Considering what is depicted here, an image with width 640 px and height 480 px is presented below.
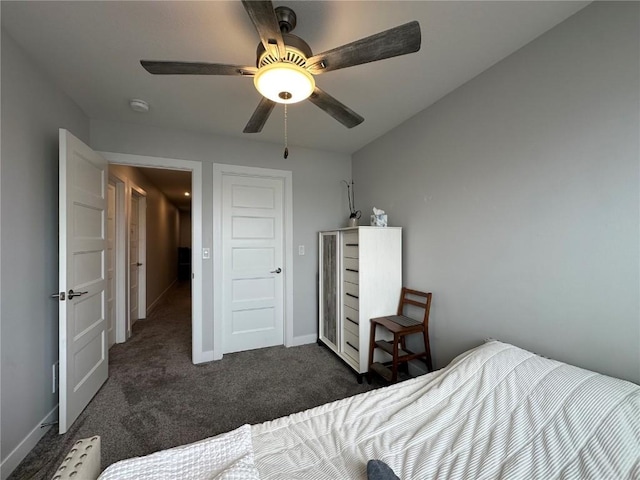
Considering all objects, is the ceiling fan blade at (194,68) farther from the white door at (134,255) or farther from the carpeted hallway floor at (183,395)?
the white door at (134,255)

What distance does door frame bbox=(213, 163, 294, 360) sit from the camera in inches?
111

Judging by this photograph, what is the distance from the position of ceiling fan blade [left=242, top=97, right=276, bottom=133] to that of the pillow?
1.67 meters

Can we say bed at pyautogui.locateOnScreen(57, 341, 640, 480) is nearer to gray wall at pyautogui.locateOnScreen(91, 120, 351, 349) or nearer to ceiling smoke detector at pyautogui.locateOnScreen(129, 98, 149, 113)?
gray wall at pyautogui.locateOnScreen(91, 120, 351, 349)

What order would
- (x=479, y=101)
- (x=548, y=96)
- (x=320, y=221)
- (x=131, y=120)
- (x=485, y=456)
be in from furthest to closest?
1. (x=320, y=221)
2. (x=131, y=120)
3. (x=479, y=101)
4. (x=548, y=96)
5. (x=485, y=456)

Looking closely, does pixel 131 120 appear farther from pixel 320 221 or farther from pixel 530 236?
pixel 530 236

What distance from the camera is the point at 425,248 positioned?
7.57 feet

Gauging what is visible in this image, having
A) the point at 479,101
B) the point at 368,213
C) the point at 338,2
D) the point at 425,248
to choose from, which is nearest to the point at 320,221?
the point at 368,213

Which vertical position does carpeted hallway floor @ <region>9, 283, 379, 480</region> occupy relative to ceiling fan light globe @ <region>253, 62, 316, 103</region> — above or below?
below

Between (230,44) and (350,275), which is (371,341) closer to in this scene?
(350,275)

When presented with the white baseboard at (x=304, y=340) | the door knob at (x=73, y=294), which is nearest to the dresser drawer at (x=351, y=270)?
the white baseboard at (x=304, y=340)

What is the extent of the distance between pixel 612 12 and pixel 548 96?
1.20 ft

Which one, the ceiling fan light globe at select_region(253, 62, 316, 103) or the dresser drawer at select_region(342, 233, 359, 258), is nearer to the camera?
the ceiling fan light globe at select_region(253, 62, 316, 103)

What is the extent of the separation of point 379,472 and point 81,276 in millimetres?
2313

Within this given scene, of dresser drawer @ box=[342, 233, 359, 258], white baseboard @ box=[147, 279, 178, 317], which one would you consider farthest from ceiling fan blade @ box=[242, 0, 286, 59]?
white baseboard @ box=[147, 279, 178, 317]
